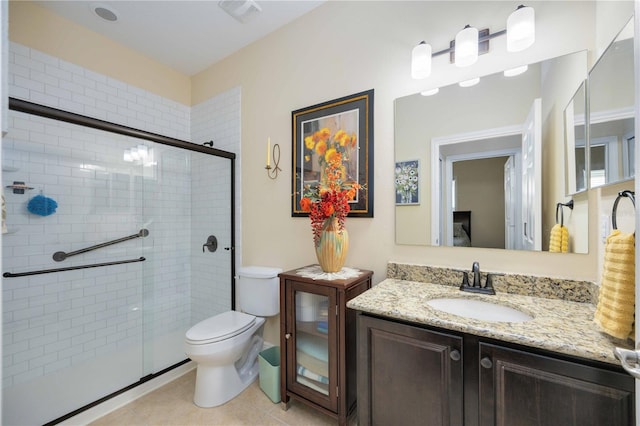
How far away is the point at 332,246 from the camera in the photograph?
1634mm

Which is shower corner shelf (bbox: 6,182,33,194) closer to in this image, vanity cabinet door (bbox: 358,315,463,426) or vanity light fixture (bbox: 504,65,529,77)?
vanity cabinet door (bbox: 358,315,463,426)

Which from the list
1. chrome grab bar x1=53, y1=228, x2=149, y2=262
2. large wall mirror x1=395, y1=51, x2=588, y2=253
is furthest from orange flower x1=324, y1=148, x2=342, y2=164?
chrome grab bar x1=53, y1=228, x2=149, y2=262

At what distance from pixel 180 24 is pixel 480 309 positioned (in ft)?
9.57

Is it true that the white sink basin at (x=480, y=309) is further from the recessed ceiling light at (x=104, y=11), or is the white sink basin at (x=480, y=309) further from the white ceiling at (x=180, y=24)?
the recessed ceiling light at (x=104, y=11)

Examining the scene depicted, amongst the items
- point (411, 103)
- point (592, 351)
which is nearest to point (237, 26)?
point (411, 103)

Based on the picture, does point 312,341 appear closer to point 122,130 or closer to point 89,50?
point 122,130

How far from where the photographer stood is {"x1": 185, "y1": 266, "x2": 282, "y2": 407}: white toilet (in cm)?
175

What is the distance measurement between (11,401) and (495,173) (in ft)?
10.5

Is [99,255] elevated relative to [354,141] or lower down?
lower down

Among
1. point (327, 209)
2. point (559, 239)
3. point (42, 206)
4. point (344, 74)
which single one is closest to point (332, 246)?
point (327, 209)

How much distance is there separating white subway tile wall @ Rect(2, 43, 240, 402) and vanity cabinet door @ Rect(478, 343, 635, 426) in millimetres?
2165

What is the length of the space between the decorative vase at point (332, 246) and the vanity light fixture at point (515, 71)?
1.18 metres

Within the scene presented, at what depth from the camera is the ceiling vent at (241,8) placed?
196 cm

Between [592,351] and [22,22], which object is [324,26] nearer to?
[22,22]
